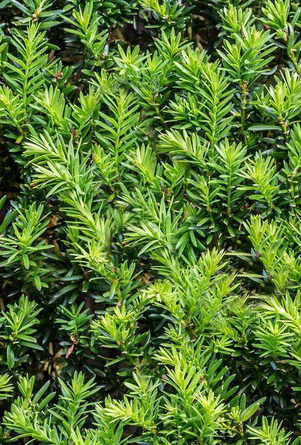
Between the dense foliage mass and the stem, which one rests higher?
the stem

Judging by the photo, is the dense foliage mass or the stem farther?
the stem

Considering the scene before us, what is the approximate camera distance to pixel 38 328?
204cm

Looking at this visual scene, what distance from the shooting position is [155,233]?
5.84 ft

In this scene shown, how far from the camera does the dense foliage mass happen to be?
68.7 inches

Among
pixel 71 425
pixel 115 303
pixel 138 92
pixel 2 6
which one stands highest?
pixel 2 6

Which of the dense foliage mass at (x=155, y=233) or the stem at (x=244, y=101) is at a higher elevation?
the stem at (x=244, y=101)

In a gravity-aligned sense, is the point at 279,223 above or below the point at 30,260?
above

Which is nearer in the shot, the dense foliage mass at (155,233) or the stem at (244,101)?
the dense foliage mass at (155,233)

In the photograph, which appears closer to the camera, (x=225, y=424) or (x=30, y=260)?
(x=225, y=424)

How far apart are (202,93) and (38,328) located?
786 millimetres

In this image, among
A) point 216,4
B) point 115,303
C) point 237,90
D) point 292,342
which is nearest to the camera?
point 292,342

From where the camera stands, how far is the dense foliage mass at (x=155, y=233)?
5.73 ft

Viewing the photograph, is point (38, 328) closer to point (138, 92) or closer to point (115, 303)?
point (115, 303)

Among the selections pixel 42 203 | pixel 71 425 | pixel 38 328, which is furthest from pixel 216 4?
pixel 71 425
